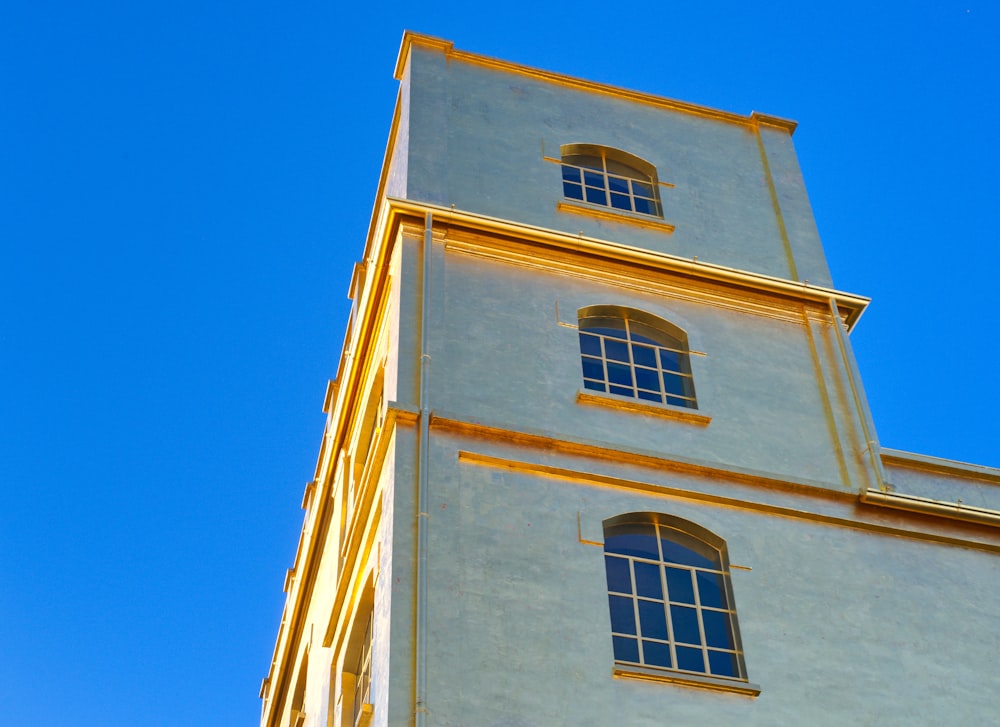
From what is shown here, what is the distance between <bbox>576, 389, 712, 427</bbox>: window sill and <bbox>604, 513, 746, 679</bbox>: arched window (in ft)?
6.07

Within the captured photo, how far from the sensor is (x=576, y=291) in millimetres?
21078

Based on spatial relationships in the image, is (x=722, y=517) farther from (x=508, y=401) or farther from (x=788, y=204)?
(x=788, y=204)

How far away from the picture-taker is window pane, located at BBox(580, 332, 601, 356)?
20438mm

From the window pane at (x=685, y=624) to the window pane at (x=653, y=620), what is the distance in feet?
0.40

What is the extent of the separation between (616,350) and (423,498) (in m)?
4.74

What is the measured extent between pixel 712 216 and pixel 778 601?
7.94 m

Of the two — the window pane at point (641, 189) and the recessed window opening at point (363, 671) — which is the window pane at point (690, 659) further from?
the window pane at point (641, 189)

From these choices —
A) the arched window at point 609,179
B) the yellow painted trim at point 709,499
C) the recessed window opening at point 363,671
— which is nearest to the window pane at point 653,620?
the yellow painted trim at point 709,499

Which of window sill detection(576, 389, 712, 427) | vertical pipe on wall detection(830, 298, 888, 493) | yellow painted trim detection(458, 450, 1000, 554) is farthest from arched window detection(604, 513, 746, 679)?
vertical pipe on wall detection(830, 298, 888, 493)

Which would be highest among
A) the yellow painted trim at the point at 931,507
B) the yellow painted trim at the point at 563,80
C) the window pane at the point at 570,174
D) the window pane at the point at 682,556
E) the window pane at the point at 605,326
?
the yellow painted trim at the point at 563,80

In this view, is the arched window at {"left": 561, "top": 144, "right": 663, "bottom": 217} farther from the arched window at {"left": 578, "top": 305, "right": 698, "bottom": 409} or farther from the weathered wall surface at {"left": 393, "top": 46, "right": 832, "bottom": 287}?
the arched window at {"left": 578, "top": 305, "right": 698, "bottom": 409}

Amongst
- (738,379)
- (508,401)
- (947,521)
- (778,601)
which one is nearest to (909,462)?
(947,521)

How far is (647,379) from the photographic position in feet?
66.9

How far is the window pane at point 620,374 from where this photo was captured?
20.2 m
